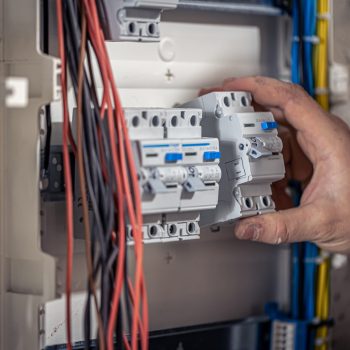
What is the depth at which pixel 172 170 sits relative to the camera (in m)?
1.68

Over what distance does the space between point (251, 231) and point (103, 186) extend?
487 millimetres

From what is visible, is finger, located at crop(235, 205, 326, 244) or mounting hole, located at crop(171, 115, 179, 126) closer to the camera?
mounting hole, located at crop(171, 115, 179, 126)

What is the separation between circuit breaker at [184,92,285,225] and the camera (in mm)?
1833

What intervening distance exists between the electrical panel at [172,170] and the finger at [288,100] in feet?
1.15

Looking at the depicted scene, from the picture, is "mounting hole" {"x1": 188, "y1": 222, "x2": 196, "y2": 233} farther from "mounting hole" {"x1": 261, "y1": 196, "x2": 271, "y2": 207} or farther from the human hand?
the human hand

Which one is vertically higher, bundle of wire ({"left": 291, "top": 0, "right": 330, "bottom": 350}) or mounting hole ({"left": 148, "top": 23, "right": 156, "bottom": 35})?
mounting hole ({"left": 148, "top": 23, "right": 156, "bottom": 35})

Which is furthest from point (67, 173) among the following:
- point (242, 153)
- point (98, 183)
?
point (242, 153)

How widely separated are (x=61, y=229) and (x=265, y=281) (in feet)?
2.64

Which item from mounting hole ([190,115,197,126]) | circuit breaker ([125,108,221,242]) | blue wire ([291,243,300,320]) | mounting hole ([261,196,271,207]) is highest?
mounting hole ([190,115,197,126])

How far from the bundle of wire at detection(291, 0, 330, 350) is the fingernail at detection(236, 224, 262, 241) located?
0.50 metres

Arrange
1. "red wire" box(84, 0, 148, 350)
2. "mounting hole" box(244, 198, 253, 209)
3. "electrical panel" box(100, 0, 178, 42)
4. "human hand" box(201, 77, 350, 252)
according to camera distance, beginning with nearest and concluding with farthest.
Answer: "red wire" box(84, 0, 148, 350) → "electrical panel" box(100, 0, 178, 42) → "mounting hole" box(244, 198, 253, 209) → "human hand" box(201, 77, 350, 252)

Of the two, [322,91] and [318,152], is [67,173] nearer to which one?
[318,152]

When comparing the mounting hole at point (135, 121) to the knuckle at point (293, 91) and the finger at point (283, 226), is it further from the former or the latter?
the knuckle at point (293, 91)

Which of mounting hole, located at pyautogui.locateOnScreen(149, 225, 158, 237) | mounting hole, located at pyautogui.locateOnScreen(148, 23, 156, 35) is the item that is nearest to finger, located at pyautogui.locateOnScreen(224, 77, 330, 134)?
mounting hole, located at pyautogui.locateOnScreen(148, 23, 156, 35)
